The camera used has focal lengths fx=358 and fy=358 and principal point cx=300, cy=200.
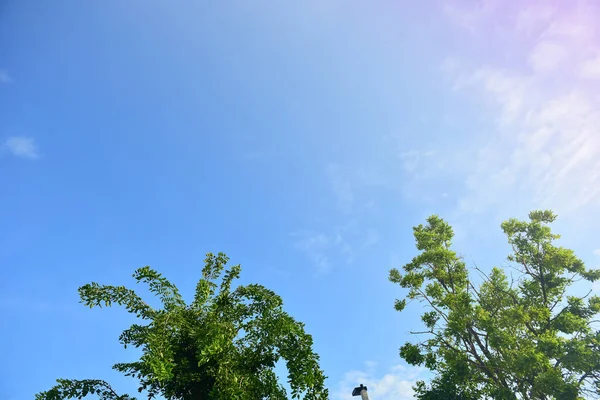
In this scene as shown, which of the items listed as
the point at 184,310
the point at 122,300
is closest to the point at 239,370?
the point at 184,310

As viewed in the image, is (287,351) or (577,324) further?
(577,324)

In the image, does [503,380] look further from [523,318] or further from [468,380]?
[523,318]

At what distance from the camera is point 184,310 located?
8195 millimetres

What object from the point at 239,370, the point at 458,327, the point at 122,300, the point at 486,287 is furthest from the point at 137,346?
the point at 486,287

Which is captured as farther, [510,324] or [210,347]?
[510,324]

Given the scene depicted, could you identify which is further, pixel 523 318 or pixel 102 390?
pixel 523 318

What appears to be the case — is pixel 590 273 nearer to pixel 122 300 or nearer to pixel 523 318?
pixel 523 318

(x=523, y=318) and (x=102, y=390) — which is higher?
(x=523, y=318)

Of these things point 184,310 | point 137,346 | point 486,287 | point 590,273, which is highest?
point 486,287

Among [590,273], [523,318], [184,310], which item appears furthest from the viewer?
Answer: [590,273]

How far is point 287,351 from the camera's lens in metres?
8.01

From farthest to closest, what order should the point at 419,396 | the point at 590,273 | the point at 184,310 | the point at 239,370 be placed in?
1. the point at 419,396
2. the point at 590,273
3. the point at 184,310
4. the point at 239,370

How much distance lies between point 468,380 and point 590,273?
7022 millimetres

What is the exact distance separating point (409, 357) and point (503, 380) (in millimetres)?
3704
